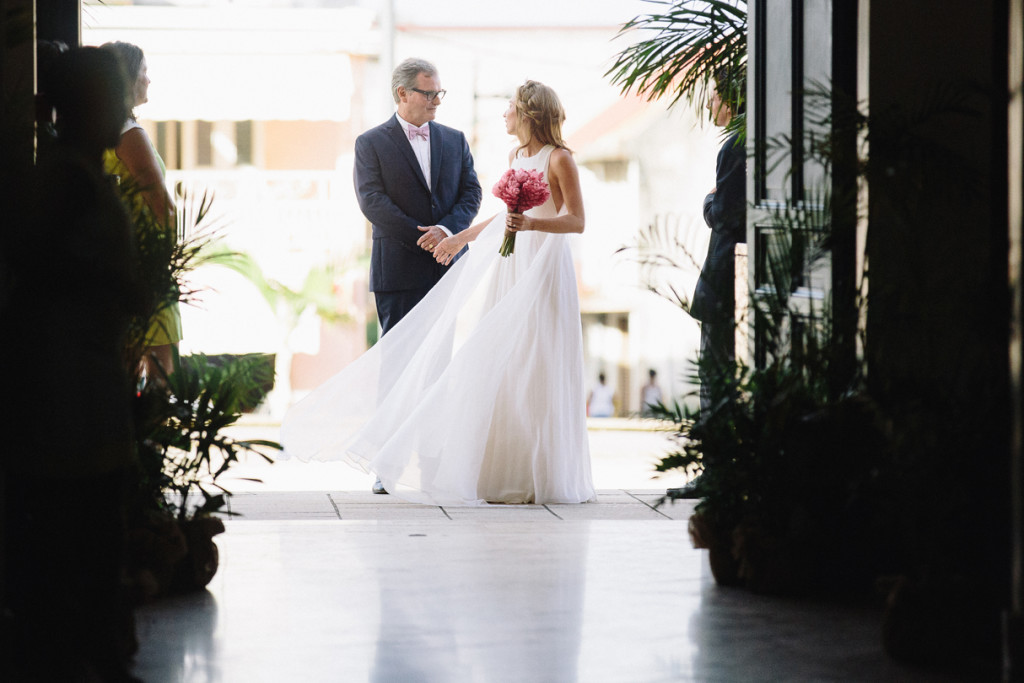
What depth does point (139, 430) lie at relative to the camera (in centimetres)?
334

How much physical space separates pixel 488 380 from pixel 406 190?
3.61ft

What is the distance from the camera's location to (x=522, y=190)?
18.0ft

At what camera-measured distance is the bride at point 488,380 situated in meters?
5.40

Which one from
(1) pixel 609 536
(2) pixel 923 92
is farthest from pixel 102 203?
(1) pixel 609 536

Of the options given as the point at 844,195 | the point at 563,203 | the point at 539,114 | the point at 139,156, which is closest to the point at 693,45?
the point at 539,114

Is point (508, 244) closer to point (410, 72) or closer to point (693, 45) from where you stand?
point (410, 72)

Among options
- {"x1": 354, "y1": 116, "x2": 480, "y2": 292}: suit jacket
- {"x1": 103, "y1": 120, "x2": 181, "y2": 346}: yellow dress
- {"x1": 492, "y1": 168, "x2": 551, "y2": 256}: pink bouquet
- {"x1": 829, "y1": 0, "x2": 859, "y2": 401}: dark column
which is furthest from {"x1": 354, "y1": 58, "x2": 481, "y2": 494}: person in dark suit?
{"x1": 829, "y1": 0, "x2": 859, "y2": 401}: dark column

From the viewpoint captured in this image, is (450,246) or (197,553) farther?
(450,246)

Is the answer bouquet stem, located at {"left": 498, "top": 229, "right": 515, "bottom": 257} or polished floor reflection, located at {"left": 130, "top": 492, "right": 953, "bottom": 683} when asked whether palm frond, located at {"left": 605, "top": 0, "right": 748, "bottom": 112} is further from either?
polished floor reflection, located at {"left": 130, "top": 492, "right": 953, "bottom": 683}

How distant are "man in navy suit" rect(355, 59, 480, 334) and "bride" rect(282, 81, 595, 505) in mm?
184

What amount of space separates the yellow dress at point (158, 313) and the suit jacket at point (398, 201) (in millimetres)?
1698

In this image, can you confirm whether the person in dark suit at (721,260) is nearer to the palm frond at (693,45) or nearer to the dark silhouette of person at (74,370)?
the palm frond at (693,45)

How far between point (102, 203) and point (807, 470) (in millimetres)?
1923

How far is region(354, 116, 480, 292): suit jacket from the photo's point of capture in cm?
599
